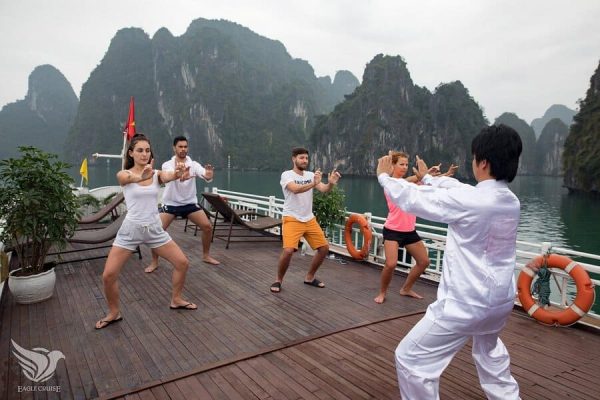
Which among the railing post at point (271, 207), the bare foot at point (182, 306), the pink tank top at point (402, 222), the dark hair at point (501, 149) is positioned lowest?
the bare foot at point (182, 306)

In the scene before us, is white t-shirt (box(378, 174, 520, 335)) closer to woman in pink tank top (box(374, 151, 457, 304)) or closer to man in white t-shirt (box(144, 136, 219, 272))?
woman in pink tank top (box(374, 151, 457, 304))

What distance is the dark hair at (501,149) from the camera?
1749mm

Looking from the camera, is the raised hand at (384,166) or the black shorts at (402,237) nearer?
the raised hand at (384,166)

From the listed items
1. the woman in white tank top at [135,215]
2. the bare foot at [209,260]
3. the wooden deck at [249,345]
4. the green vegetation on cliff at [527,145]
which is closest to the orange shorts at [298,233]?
the wooden deck at [249,345]

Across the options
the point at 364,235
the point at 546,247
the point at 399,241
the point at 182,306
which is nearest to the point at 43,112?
the point at 364,235

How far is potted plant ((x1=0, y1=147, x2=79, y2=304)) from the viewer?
3.83 m

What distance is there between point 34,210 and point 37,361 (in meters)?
1.78

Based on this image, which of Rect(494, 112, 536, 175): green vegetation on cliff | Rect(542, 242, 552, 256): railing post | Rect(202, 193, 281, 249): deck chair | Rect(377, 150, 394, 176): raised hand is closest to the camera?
Rect(377, 150, 394, 176): raised hand

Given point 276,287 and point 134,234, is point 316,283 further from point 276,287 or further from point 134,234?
point 134,234

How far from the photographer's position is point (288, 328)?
3.49 meters

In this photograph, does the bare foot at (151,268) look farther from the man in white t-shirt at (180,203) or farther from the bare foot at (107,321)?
the bare foot at (107,321)

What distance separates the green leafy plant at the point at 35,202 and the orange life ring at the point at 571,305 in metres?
4.95

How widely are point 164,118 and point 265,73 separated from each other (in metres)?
41.1

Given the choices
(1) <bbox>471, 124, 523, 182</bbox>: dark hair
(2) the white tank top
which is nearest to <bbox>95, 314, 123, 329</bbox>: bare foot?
(2) the white tank top
